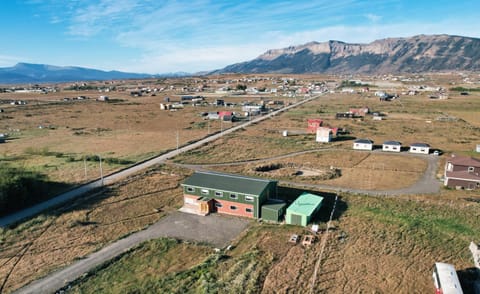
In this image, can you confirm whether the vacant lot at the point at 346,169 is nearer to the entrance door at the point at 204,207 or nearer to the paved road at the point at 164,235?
the entrance door at the point at 204,207

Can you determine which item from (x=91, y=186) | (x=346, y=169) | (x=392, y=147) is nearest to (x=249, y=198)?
(x=346, y=169)

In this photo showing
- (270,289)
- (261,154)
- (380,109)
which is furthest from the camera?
(380,109)

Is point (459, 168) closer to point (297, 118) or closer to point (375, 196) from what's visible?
point (375, 196)

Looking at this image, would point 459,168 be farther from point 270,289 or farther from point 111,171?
point 111,171

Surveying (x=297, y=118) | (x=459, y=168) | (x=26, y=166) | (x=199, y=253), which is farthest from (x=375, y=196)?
(x=297, y=118)

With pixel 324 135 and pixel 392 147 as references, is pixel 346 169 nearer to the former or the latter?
pixel 392 147

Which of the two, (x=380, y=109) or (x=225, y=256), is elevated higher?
(x=380, y=109)

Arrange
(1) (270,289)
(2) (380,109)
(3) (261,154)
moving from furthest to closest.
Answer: (2) (380,109) < (3) (261,154) < (1) (270,289)

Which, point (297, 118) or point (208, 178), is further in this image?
point (297, 118)
